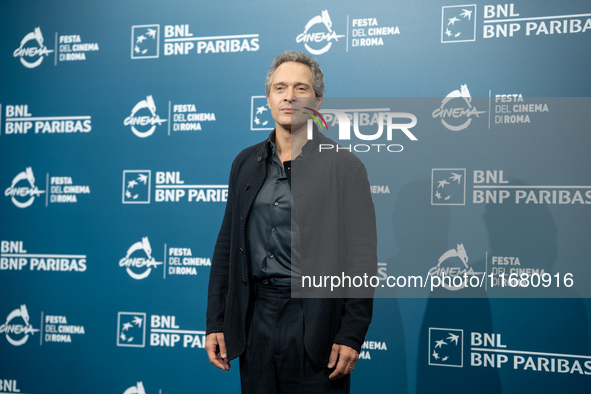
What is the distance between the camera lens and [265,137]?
9.14ft

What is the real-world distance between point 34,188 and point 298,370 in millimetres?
2400

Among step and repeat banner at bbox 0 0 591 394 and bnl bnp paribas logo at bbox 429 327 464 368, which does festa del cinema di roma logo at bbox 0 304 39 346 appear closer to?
step and repeat banner at bbox 0 0 591 394

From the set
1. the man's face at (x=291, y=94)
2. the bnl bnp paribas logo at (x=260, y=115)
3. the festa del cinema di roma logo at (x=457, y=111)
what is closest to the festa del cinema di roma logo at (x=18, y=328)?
the bnl bnp paribas logo at (x=260, y=115)

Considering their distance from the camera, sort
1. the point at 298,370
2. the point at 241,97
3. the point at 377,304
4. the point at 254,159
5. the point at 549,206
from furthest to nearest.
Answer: the point at 241,97
the point at 377,304
the point at 549,206
the point at 254,159
the point at 298,370

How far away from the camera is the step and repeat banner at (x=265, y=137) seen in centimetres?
243

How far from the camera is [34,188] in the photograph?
3.14 meters

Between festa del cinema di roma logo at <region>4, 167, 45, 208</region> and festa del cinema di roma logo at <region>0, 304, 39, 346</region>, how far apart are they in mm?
691

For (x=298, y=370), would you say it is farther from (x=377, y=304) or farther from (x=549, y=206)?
(x=549, y=206)

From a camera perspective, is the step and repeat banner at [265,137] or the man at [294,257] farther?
the step and repeat banner at [265,137]

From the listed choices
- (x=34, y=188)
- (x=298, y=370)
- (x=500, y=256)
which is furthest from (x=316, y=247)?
(x=34, y=188)

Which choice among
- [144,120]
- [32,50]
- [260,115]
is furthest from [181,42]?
[32,50]

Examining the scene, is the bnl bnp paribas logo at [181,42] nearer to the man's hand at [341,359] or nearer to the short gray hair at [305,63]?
the short gray hair at [305,63]

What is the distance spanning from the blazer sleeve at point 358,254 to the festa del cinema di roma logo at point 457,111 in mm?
1050

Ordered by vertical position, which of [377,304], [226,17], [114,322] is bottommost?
[114,322]
